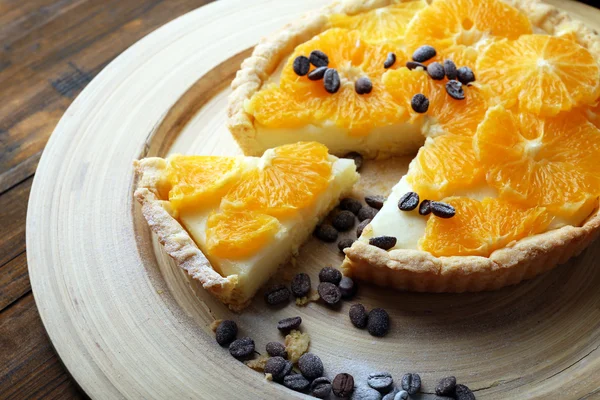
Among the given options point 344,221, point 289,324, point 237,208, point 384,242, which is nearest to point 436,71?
point 344,221

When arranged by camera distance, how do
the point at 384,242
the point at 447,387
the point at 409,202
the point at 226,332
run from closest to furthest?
the point at 447,387
the point at 226,332
the point at 384,242
the point at 409,202

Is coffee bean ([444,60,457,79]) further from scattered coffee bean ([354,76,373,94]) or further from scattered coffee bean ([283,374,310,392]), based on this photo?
scattered coffee bean ([283,374,310,392])

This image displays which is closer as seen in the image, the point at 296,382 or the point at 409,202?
the point at 296,382

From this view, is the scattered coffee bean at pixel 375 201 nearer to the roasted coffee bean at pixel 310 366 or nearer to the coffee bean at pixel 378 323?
the coffee bean at pixel 378 323

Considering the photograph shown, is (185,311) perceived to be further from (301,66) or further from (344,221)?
(301,66)

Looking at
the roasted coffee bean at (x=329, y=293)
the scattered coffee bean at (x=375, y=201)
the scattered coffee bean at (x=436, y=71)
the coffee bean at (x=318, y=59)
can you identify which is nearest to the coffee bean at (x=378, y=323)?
the roasted coffee bean at (x=329, y=293)

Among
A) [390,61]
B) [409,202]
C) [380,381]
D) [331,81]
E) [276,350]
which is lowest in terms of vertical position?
[276,350]

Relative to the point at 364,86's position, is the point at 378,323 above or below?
below

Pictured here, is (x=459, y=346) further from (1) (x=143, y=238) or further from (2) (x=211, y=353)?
(1) (x=143, y=238)
